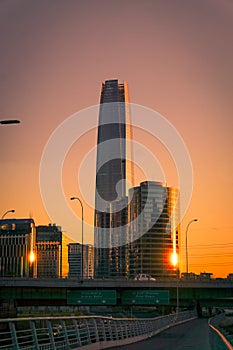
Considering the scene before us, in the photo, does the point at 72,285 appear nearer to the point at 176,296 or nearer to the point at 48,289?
the point at 48,289

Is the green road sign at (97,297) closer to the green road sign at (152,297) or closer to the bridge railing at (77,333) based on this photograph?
the green road sign at (152,297)

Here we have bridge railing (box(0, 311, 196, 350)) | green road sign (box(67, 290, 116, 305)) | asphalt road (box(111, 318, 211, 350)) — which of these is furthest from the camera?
green road sign (box(67, 290, 116, 305))

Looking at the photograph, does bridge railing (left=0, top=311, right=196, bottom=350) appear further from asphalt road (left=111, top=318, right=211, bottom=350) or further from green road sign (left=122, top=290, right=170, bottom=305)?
green road sign (left=122, top=290, right=170, bottom=305)

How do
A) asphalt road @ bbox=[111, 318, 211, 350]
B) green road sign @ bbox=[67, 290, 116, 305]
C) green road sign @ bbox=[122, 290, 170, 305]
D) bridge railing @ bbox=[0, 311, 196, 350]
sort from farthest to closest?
green road sign @ bbox=[122, 290, 170, 305]
green road sign @ bbox=[67, 290, 116, 305]
asphalt road @ bbox=[111, 318, 211, 350]
bridge railing @ bbox=[0, 311, 196, 350]

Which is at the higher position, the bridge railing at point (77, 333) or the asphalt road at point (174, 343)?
the bridge railing at point (77, 333)

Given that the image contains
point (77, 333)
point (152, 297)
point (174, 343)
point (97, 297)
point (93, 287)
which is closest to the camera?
point (77, 333)

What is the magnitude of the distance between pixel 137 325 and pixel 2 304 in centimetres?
A: 6811

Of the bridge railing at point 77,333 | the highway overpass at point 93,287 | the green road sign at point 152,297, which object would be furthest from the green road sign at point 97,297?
the bridge railing at point 77,333

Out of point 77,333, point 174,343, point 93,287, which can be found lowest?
point 174,343

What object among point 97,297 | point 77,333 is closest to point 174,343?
point 77,333

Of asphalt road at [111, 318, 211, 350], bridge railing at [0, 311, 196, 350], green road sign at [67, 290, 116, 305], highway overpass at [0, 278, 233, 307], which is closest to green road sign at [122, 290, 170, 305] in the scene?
green road sign at [67, 290, 116, 305]

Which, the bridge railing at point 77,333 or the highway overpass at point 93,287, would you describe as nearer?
the bridge railing at point 77,333

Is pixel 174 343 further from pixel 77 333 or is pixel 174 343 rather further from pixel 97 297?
pixel 97 297

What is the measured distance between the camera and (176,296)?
117 meters
